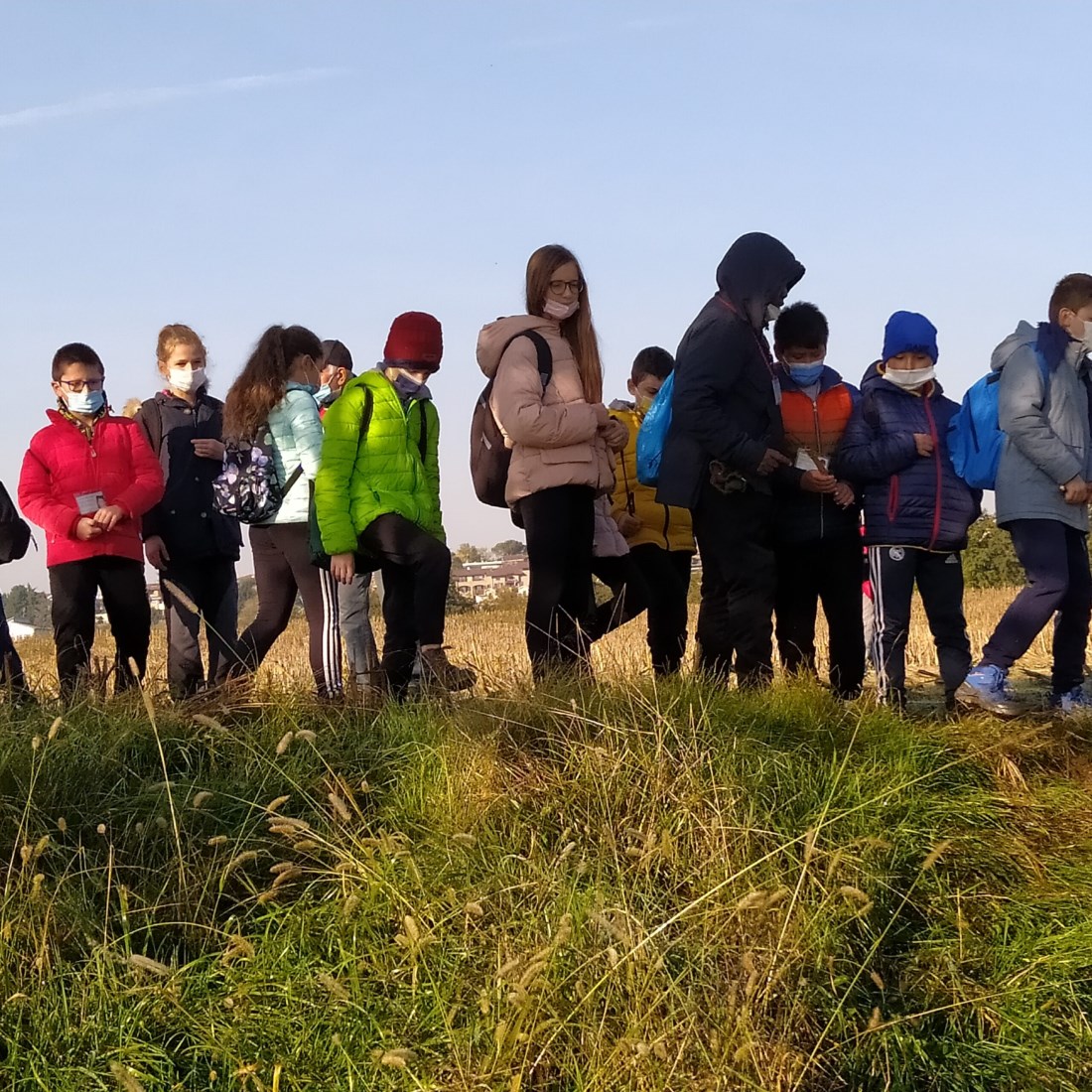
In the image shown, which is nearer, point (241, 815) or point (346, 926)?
point (346, 926)

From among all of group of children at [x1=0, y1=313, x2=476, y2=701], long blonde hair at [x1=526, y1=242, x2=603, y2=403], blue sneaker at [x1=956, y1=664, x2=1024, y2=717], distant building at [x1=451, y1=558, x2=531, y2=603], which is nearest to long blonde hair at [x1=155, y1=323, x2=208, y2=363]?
group of children at [x1=0, y1=313, x2=476, y2=701]

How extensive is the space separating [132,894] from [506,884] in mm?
1039

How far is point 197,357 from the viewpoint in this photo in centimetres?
793

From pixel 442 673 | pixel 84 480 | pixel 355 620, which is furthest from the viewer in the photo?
pixel 355 620

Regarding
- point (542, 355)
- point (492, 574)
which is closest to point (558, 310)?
point (542, 355)

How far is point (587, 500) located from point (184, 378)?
258 centimetres

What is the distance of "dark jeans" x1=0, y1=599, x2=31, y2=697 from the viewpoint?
19.8 feet

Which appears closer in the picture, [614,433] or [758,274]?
[758,274]

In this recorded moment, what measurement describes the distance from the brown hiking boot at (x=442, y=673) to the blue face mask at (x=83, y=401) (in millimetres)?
2319

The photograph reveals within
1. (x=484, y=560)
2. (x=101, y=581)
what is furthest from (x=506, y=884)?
(x=484, y=560)

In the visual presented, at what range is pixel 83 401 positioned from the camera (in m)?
7.34

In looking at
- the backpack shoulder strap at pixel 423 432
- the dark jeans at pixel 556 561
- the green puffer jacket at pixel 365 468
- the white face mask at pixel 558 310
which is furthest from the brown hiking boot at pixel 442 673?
the white face mask at pixel 558 310

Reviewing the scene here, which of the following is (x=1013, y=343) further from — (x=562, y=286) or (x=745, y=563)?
(x=562, y=286)

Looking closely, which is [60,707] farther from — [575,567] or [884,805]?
[884,805]
